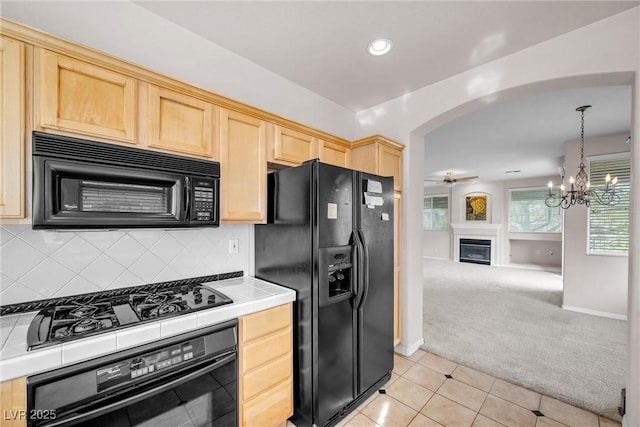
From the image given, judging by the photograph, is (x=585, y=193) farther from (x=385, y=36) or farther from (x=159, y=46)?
(x=159, y=46)

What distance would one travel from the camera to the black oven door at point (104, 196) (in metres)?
1.16

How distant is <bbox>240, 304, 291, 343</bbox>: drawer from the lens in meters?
1.55

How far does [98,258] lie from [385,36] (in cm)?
242

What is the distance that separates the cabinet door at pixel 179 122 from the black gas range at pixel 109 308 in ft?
2.89

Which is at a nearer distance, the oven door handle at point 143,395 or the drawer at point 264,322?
the oven door handle at point 143,395

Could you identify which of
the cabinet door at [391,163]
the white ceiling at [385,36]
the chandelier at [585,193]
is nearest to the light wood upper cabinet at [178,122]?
the white ceiling at [385,36]

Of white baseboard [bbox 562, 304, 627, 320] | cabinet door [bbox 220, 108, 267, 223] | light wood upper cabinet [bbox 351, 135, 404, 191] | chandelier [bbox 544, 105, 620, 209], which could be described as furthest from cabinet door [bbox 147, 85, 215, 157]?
white baseboard [bbox 562, 304, 627, 320]

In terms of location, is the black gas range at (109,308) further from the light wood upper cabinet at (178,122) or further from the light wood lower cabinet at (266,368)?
the light wood upper cabinet at (178,122)

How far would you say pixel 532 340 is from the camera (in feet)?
10.2

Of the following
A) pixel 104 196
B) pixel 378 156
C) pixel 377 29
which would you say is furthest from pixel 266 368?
pixel 377 29

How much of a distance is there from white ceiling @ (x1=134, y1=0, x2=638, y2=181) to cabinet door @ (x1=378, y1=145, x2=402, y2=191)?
2.15 ft

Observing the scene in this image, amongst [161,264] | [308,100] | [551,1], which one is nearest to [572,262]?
[551,1]

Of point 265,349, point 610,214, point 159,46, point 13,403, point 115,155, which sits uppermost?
point 159,46

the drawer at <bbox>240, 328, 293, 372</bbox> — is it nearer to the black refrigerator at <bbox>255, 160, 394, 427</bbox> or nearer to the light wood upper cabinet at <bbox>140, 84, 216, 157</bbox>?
the black refrigerator at <bbox>255, 160, 394, 427</bbox>
